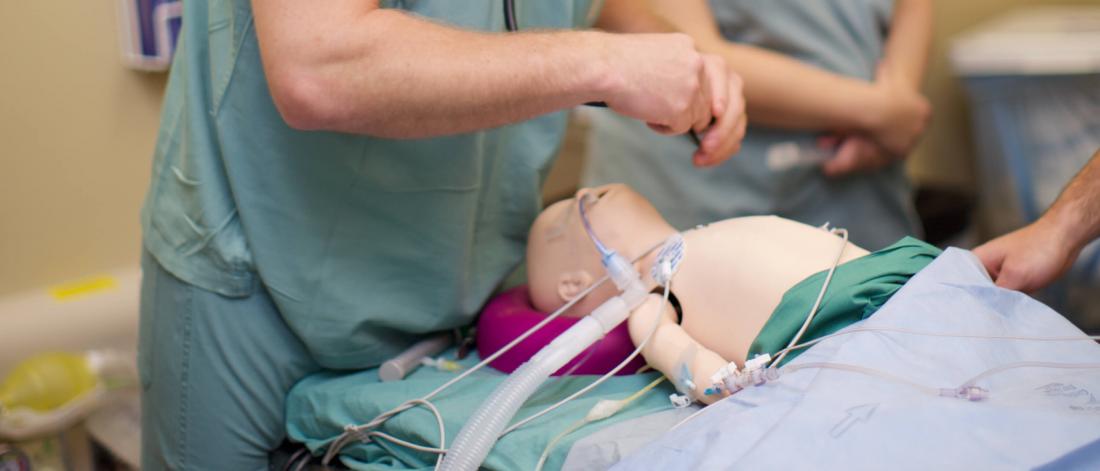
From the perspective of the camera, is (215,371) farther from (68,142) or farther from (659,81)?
(68,142)

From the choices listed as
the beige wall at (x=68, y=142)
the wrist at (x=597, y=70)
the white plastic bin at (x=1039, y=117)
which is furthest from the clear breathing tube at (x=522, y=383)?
the white plastic bin at (x=1039, y=117)

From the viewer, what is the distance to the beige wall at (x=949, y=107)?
3131 mm

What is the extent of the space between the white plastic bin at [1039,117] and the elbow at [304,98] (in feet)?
6.94

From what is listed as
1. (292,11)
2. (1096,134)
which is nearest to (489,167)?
(292,11)

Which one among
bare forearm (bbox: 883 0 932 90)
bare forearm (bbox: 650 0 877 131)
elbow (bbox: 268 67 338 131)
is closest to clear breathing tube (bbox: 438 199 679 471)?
elbow (bbox: 268 67 338 131)

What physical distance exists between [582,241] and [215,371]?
1.57 feet

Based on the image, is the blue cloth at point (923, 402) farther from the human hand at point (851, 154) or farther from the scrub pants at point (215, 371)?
the human hand at point (851, 154)

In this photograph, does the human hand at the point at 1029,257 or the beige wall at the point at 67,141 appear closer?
the human hand at the point at 1029,257

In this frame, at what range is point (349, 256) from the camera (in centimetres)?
113

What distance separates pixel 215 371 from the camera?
3.71ft

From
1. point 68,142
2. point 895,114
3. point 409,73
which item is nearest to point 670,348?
point 409,73

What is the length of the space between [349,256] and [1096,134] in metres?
2.15

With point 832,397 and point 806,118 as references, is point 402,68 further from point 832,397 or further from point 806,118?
point 806,118

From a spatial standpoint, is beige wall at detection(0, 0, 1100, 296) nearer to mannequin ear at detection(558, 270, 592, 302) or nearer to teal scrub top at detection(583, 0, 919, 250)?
teal scrub top at detection(583, 0, 919, 250)
